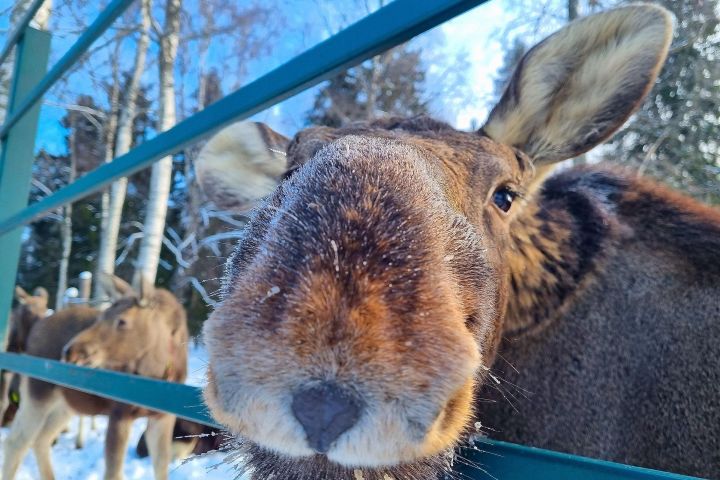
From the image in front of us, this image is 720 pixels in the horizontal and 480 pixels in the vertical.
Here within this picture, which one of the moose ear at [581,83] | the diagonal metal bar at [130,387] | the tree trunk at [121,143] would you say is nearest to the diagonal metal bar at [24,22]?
the diagonal metal bar at [130,387]

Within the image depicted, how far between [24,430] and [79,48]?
19.4 ft

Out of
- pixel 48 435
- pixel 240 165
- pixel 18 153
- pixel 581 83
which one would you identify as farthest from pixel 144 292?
pixel 581 83

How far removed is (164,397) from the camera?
1.62 metres

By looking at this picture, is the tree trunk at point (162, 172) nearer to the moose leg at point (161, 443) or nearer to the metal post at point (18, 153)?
the moose leg at point (161, 443)

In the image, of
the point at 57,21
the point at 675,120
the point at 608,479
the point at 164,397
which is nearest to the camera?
the point at 608,479

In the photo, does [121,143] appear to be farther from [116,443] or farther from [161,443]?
[116,443]

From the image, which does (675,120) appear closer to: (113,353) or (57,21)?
(113,353)

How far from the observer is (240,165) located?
2514mm

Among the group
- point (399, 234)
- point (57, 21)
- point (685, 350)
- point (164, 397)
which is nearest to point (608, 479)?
point (399, 234)

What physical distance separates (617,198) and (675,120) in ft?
30.0

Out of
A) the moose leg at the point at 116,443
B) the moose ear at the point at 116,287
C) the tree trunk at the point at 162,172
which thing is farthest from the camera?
the tree trunk at the point at 162,172

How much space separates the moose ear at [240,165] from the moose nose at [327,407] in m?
1.67

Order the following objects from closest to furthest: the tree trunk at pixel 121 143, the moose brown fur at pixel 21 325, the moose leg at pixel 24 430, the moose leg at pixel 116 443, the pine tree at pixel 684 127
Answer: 1. the moose leg at pixel 116 443
2. the moose leg at pixel 24 430
3. the moose brown fur at pixel 21 325
4. the pine tree at pixel 684 127
5. the tree trunk at pixel 121 143

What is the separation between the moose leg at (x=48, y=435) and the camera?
691 cm
